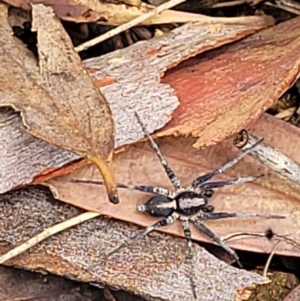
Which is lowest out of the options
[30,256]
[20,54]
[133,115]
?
[30,256]

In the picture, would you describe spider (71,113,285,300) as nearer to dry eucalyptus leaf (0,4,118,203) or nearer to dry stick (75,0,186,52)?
dry eucalyptus leaf (0,4,118,203)

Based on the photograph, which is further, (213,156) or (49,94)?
(213,156)

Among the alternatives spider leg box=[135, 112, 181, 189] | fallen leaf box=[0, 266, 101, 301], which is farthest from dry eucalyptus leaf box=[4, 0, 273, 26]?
fallen leaf box=[0, 266, 101, 301]

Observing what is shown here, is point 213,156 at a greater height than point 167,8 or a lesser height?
lesser

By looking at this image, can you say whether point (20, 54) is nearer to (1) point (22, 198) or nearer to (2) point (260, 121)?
(1) point (22, 198)

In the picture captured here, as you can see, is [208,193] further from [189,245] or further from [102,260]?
[102,260]

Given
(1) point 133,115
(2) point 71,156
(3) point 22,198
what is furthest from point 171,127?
(3) point 22,198
